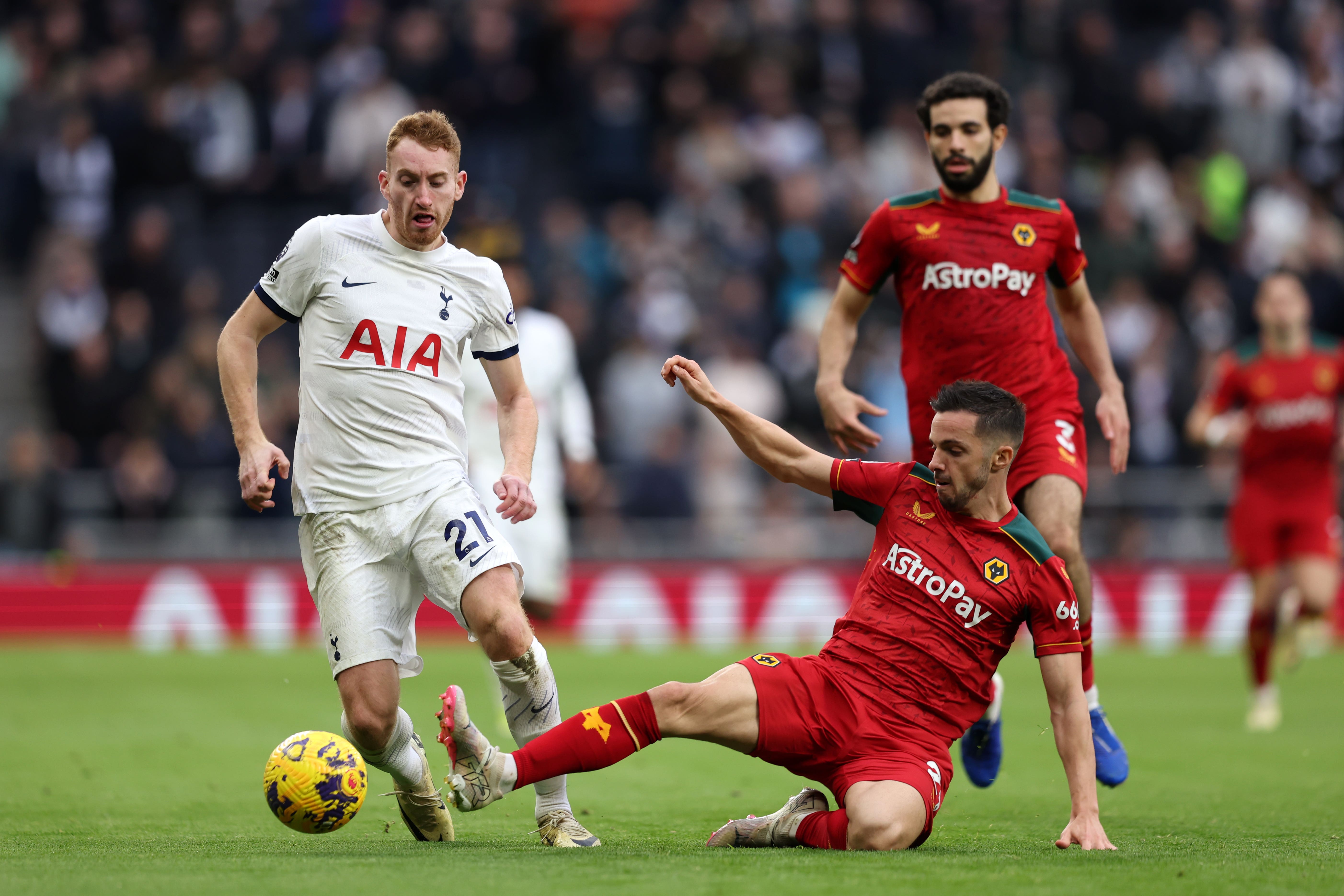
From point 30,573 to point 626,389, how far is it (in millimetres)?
6257

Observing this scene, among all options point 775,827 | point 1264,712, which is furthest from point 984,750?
point 1264,712

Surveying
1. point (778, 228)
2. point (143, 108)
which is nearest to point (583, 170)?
point (778, 228)

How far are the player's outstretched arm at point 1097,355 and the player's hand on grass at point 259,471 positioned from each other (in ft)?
11.9

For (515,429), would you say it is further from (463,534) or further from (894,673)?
(894,673)

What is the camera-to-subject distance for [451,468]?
623cm

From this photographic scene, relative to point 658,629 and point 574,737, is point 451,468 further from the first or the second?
point 658,629

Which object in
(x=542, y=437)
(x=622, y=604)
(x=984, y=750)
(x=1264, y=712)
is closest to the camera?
(x=984, y=750)

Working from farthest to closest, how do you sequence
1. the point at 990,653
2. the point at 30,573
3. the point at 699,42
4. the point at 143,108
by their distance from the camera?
the point at 699,42 < the point at 143,108 < the point at 30,573 < the point at 990,653

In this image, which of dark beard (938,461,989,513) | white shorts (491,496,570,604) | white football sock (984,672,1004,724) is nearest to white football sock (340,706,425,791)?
dark beard (938,461,989,513)

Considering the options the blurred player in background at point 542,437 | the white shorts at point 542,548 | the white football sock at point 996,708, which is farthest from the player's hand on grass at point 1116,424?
the white shorts at point 542,548

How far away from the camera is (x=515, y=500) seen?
229 inches

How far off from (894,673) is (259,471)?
2.40 m

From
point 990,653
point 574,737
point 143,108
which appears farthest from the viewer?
point 143,108

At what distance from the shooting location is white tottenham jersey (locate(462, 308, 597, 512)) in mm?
10328
